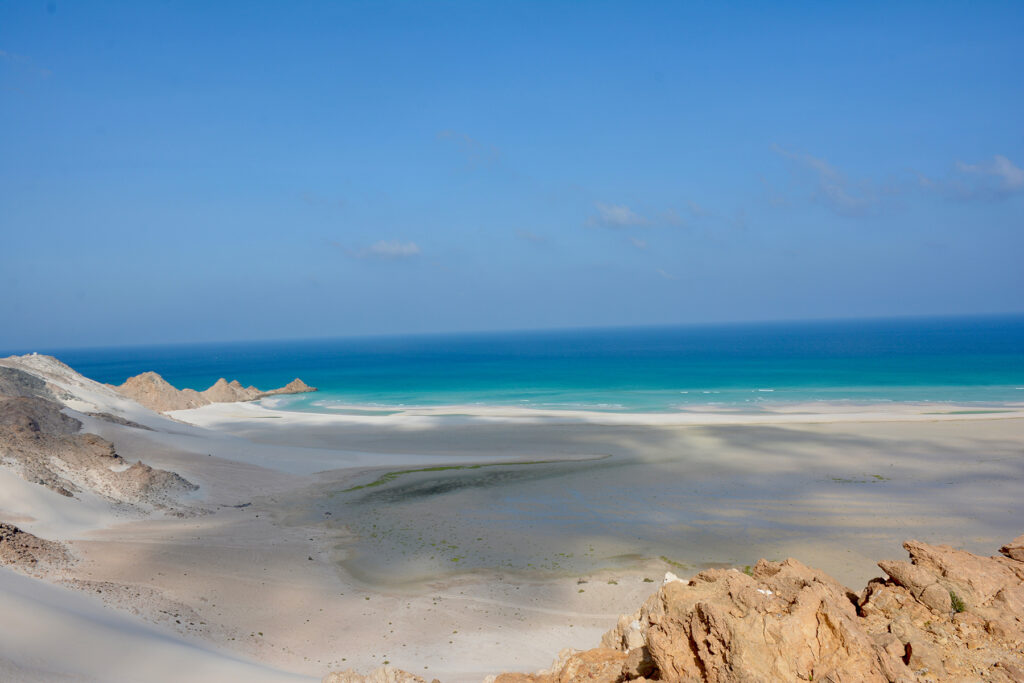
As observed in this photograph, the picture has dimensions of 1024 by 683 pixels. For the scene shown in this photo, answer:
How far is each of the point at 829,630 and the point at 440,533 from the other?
15.3 metres

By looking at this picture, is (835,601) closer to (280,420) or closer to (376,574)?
(376,574)

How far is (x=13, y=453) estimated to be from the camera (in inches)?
778

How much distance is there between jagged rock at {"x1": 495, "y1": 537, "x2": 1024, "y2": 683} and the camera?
17.1 ft

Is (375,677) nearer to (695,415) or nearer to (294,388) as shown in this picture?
(695,415)

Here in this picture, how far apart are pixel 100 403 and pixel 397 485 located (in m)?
21.6

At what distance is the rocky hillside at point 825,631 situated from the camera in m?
5.21

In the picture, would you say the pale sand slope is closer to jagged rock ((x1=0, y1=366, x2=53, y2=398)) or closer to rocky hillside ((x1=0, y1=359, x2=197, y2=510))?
rocky hillside ((x1=0, y1=359, x2=197, y2=510))

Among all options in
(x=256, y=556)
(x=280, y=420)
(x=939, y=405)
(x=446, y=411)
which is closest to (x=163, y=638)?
(x=256, y=556)

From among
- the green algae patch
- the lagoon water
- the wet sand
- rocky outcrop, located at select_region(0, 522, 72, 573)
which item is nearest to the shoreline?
the lagoon water

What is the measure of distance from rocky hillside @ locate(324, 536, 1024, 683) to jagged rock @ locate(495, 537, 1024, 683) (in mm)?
10

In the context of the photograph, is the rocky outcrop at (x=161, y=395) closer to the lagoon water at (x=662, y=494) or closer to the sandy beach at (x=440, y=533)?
the lagoon water at (x=662, y=494)

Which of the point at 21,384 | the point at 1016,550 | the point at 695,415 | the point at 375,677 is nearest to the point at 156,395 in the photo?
the point at 21,384

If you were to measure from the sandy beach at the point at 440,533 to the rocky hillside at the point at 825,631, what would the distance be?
5815 millimetres

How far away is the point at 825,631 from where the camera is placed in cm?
541
